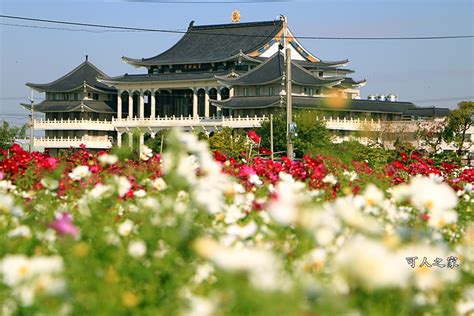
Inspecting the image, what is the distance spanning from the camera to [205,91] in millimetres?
53656

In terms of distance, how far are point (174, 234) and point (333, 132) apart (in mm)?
44352

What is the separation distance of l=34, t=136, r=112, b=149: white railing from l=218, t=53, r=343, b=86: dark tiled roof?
9364 mm

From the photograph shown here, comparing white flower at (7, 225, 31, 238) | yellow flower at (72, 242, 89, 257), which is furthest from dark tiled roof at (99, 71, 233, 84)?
yellow flower at (72, 242, 89, 257)

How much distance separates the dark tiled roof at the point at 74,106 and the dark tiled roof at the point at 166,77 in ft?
6.81

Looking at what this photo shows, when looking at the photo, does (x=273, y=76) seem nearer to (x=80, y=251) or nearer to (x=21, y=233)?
(x=21, y=233)

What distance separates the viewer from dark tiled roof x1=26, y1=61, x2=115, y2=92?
58406 mm

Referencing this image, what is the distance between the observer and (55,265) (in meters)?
3.30

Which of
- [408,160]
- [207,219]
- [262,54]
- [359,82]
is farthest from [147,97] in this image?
[207,219]

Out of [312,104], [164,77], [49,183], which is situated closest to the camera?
[49,183]

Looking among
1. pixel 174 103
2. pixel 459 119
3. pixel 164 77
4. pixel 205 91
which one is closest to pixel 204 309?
pixel 459 119

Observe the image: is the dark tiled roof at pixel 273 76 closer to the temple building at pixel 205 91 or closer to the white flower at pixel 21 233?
the temple building at pixel 205 91

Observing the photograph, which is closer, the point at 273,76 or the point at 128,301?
the point at 128,301

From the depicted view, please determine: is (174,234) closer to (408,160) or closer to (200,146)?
(200,146)

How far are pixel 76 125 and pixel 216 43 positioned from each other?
927 centimetres
